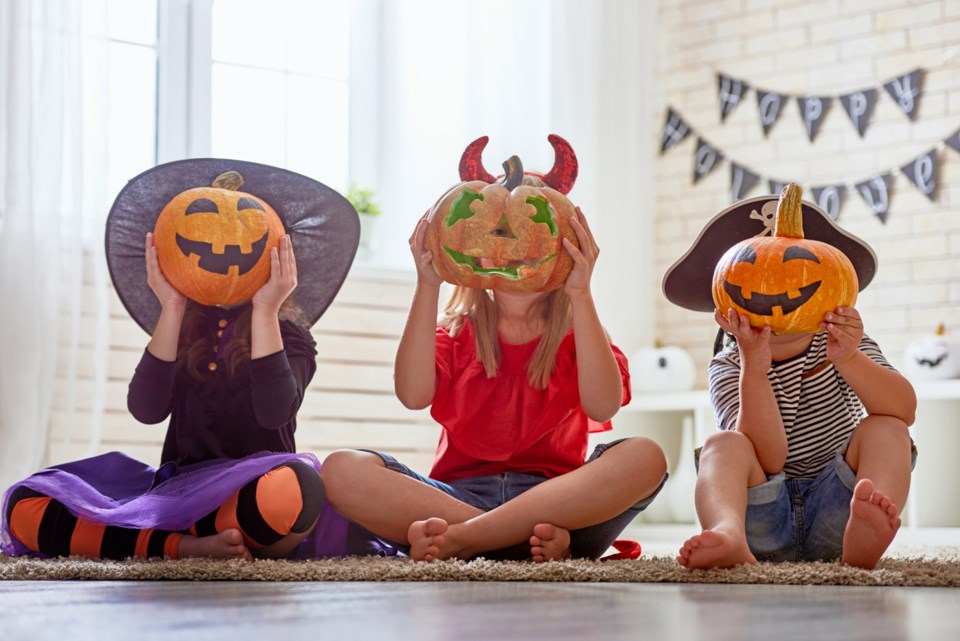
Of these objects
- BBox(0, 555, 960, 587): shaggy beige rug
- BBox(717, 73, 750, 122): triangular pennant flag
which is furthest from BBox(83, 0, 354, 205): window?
BBox(0, 555, 960, 587): shaggy beige rug

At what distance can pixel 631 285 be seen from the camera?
4.66 m

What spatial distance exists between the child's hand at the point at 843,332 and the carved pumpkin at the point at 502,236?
1.43ft

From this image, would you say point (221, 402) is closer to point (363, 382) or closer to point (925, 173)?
point (363, 382)

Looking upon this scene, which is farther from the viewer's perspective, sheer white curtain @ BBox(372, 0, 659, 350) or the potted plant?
sheer white curtain @ BBox(372, 0, 659, 350)

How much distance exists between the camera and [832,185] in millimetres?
4375

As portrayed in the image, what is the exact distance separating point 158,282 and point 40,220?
136cm

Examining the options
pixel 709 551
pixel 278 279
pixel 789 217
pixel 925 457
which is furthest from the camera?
pixel 925 457

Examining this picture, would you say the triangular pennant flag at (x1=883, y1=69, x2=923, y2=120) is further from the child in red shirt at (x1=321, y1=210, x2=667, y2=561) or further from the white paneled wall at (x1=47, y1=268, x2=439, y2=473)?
the child in red shirt at (x1=321, y1=210, x2=667, y2=561)

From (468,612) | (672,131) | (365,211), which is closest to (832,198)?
(672,131)

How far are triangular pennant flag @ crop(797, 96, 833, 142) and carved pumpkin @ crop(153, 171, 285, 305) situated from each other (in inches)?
109

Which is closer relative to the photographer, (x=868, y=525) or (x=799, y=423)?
(x=868, y=525)

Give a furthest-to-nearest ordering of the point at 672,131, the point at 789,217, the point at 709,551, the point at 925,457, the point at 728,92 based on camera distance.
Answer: the point at 672,131 < the point at 728,92 < the point at 925,457 < the point at 789,217 < the point at 709,551

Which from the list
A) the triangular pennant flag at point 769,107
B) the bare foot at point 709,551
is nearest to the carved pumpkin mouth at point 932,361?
the triangular pennant flag at point 769,107

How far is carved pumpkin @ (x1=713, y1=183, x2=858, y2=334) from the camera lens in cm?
195
